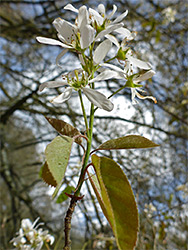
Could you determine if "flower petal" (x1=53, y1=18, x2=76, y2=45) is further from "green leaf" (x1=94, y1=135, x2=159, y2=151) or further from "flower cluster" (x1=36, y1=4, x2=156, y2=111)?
"green leaf" (x1=94, y1=135, x2=159, y2=151)

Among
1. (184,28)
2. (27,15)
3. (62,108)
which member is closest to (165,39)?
(184,28)

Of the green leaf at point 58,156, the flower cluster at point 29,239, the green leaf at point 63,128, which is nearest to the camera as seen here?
the green leaf at point 58,156

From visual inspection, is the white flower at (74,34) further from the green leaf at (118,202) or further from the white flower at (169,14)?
the white flower at (169,14)

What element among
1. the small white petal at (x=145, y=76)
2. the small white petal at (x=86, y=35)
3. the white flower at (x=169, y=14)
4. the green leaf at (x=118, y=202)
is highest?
the white flower at (x=169, y=14)

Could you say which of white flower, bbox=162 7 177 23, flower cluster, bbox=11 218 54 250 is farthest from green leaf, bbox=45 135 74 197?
white flower, bbox=162 7 177 23

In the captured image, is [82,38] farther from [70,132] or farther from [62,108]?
[62,108]

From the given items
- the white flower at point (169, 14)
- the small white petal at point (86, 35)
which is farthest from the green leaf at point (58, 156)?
the white flower at point (169, 14)

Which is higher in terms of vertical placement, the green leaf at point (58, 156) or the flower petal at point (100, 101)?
the flower petal at point (100, 101)
